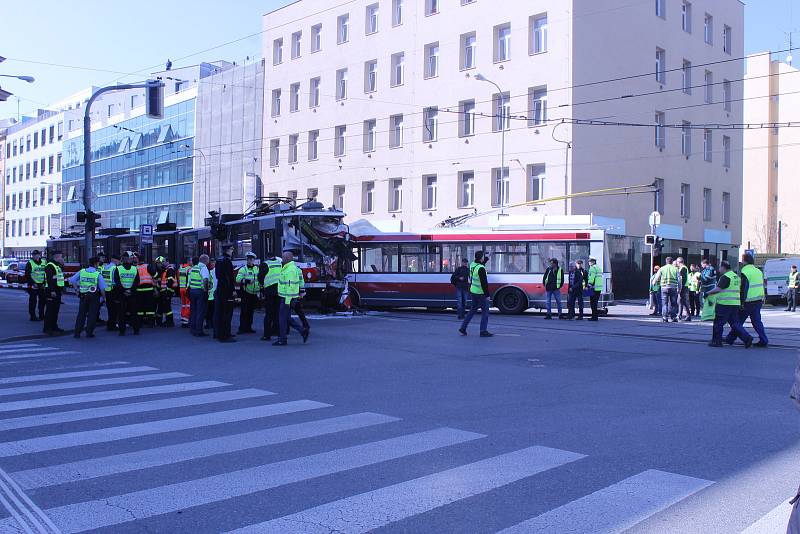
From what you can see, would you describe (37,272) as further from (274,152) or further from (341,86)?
(274,152)

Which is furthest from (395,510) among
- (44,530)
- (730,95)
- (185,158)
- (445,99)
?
(185,158)

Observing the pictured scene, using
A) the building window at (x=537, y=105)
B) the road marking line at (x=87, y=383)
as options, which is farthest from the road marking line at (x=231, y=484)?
the building window at (x=537, y=105)

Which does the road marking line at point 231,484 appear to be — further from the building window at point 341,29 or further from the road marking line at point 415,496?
the building window at point 341,29

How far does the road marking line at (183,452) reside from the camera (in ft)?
18.9

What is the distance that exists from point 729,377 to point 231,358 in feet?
24.6

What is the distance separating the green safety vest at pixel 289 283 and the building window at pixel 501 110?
76.3ft

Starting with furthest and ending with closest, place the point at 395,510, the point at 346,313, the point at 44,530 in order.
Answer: the point at 346,313, the point at 395,510, the point at 44,530

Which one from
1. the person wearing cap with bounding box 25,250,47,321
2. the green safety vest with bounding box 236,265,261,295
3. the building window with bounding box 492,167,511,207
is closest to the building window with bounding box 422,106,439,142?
the building window with bounding box 492,167,511,207

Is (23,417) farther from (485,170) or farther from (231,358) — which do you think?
(485,170)

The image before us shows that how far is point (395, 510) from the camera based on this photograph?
16.4ft

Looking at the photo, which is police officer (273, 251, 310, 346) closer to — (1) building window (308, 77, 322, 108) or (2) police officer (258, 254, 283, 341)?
(2) police officer (258, 254, 283, 341)

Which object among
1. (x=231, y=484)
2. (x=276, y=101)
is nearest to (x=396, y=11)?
(x=276, y=101)

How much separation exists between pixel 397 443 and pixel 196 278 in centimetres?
1090

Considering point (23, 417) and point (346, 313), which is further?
point (346, 313)
